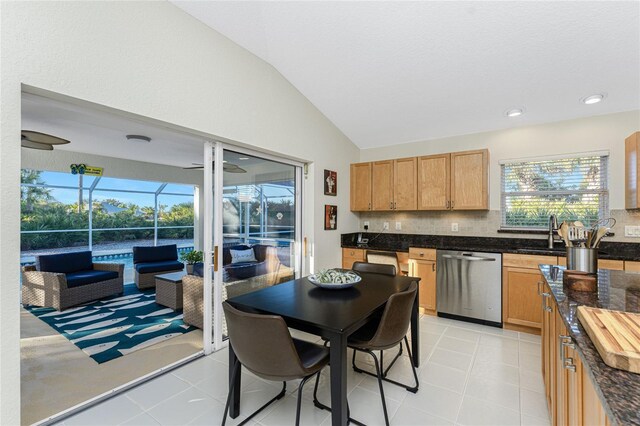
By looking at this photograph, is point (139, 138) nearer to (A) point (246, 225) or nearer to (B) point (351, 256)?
(A) point (246, 225)

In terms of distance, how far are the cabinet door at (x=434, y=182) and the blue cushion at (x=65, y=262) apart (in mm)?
5351

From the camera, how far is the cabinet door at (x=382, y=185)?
452 cm

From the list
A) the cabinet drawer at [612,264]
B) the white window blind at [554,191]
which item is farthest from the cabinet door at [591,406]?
the white window blind at [554,191]

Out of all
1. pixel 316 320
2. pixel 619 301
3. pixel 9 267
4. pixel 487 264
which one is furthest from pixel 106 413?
pixel 487 264

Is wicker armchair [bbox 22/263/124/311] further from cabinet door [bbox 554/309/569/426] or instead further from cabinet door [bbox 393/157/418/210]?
cabinet door [bbox 554/309/569/426]

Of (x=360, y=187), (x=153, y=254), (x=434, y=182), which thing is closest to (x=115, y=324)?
(x=153, y=254)

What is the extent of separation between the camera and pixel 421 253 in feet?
12.9

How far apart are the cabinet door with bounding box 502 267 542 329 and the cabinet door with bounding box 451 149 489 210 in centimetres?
92

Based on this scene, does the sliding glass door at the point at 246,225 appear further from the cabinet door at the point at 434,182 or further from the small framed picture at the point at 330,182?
the cabinet door at the point at 434,182

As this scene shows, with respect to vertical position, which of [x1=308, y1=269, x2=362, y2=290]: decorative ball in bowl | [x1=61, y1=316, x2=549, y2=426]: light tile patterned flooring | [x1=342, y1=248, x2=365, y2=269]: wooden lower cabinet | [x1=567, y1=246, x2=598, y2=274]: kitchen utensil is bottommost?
[x1=61, y1=316, x2=549, y2=426]: light tile patterned flooring

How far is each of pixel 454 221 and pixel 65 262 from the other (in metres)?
5.90

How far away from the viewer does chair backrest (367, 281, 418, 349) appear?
5.91 feet

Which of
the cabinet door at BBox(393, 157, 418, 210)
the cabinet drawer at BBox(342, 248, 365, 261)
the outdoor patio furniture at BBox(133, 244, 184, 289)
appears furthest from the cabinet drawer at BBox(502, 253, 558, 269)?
the outdoor patio furniture at BBox(133, 244, 184, 289)

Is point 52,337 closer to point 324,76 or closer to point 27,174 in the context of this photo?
point 27,174
